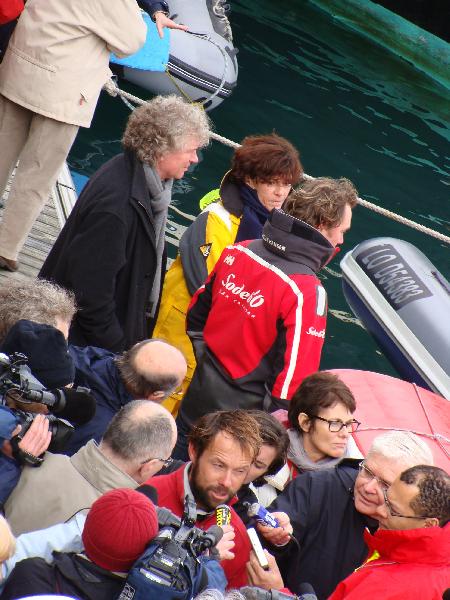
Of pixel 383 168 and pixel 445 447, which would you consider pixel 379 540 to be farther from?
pixel 383 168

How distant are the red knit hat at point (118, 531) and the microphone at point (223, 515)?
0.49 m

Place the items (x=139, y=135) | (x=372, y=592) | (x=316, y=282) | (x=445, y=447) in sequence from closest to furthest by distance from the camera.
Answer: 1. (x=372, y=592)
2. (x=316, y=282)
3. (x=139, y=135)
4. (x=445, y=447)

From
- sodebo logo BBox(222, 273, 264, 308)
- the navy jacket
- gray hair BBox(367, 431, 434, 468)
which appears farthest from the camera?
sodebo logo BBox(222, 273, 264, 308)

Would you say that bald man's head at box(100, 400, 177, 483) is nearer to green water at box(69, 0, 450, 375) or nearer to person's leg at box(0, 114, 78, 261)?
person's leg at box(0, 114, 78, 261)

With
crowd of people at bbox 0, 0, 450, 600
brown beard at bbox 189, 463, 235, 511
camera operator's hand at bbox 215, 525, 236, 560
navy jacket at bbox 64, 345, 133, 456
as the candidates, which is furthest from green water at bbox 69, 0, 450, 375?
camera operator's hand at bbox 215, 525, 236, 560

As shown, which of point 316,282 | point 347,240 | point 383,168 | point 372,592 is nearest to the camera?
point 372,592

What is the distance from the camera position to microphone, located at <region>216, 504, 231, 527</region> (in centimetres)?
280

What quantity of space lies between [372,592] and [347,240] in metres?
7.66

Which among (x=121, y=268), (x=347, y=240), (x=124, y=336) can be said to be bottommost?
(x=347, y=240)

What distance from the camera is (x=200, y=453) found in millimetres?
3020

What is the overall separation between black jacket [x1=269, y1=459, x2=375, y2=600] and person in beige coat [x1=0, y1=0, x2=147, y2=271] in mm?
2396

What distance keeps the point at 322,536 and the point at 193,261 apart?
62.2 inches

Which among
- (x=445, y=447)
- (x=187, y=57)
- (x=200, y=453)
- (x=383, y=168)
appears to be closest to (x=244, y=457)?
(x=200, y=453)

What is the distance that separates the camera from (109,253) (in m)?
4.03
